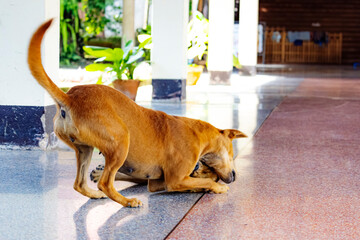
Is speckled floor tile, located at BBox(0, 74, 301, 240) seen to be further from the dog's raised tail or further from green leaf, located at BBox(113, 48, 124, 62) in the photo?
green leaf, located at BBox(113, 48, 124, 62)

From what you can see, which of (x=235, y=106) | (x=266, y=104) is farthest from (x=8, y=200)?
(x=266, y=104)

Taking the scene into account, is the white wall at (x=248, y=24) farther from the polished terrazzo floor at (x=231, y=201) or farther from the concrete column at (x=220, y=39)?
the polished terrazzo floor at (x=231, y=201)

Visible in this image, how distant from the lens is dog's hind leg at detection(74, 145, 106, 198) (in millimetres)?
2449

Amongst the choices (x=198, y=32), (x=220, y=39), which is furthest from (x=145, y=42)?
(x=220, y=39)

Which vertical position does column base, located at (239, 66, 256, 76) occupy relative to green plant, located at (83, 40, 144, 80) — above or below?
below

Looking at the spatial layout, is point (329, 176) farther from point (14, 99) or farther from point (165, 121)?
point (14, 99)

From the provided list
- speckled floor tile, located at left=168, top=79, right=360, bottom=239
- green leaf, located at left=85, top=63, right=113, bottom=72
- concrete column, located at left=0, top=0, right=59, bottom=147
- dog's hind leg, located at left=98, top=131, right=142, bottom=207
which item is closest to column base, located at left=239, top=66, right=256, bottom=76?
green leaf, located at left=85, top=63, right=113, bottom=72

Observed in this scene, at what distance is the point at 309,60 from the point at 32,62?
22.5 m

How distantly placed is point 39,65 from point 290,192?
1350 mm

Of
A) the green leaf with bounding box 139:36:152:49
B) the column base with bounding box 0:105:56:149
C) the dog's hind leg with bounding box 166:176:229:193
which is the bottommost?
the dog's hind leg with bounding box 166:176:229:193

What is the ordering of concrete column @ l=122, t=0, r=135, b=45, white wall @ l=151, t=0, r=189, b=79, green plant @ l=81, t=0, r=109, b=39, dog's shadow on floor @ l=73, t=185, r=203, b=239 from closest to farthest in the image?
dog's shadow on floor @ l=73, t=185, r=203, b=239 < white wall @ l=151, t=0, r=189, b=79 < concrete column @ l=122, t=0, r=135, b=45 < green plant @ l=81, t=0, r=109, b=39

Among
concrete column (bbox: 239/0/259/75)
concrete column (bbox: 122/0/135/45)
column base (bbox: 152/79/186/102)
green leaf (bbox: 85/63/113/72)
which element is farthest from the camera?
concrete column (bbox: 122/0/135/45)

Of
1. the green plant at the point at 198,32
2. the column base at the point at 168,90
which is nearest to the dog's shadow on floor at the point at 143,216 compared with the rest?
the column base at the point at 168,90

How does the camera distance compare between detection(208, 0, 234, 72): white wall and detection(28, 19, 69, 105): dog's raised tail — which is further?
detection(208, 0, 234, 72): white wall
